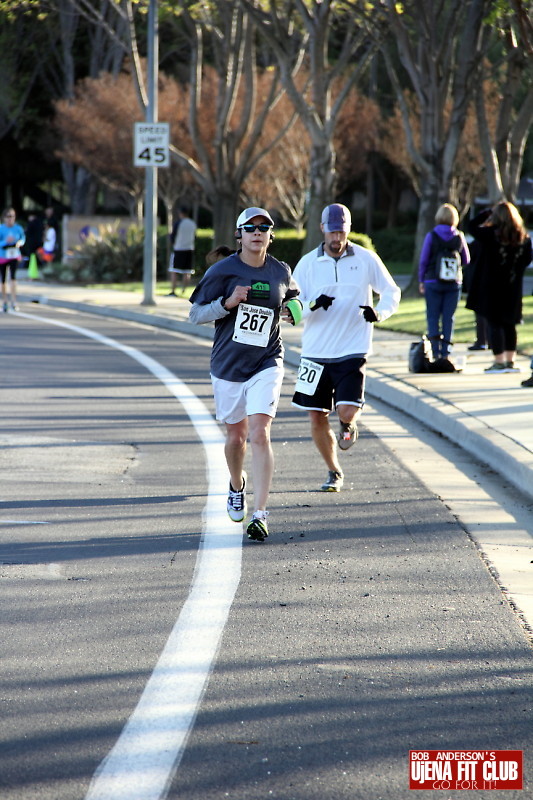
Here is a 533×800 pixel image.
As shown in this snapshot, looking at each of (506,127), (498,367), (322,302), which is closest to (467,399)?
(498,367)

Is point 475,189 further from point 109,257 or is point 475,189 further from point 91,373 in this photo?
point 91,373

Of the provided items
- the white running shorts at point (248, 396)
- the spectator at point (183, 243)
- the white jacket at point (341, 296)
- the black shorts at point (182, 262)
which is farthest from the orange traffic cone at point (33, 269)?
the white running shorts at point (248, 396)

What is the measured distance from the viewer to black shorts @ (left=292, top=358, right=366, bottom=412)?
8.63 meters

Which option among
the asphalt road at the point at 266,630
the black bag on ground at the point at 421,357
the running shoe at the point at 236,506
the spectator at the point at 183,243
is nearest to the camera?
the asphalt road at the point at 266,630

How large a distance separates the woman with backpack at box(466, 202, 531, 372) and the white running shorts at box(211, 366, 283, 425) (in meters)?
7.53

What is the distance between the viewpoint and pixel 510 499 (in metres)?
8.49

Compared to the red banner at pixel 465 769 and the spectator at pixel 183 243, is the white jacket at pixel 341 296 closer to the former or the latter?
the red banner at pixel 465 769

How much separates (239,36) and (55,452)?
2326cm

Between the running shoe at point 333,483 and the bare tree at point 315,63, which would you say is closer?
the running shoe at point 333,483

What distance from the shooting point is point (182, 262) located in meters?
28.6

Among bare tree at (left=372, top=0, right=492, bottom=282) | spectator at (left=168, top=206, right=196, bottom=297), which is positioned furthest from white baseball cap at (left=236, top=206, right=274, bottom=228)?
spectator at (left=168, top=206, right=196, bottom=297)

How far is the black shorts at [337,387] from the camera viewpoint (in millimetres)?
8633

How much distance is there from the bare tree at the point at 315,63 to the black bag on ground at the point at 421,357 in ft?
40.3

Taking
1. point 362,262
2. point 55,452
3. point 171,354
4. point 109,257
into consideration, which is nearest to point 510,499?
point 362,262
